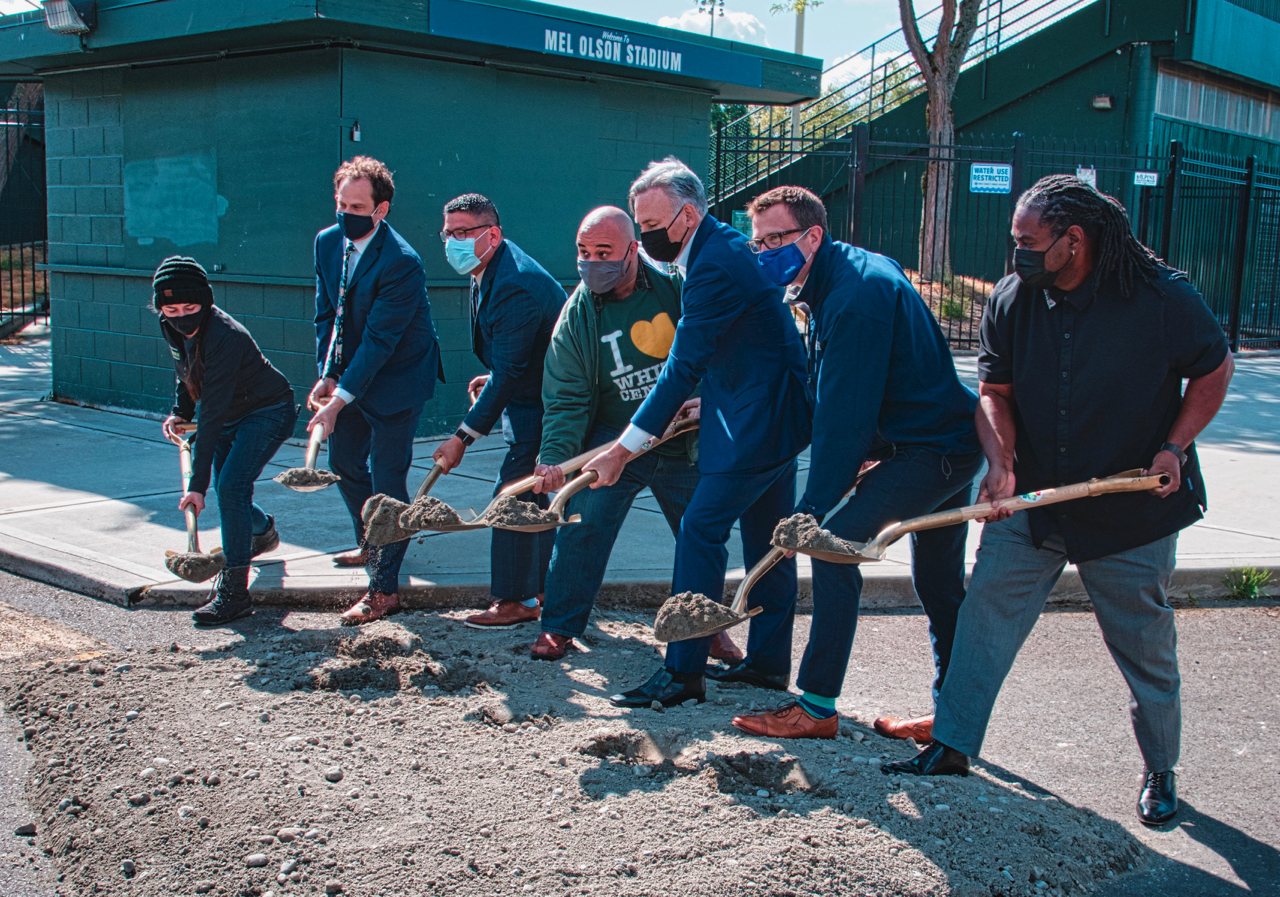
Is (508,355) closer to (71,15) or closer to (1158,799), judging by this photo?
(1158,799)

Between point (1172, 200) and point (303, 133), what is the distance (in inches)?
494

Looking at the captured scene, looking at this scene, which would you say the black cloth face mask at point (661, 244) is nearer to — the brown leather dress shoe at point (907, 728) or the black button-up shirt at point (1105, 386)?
the black button-up shirt at point (1105, 386)

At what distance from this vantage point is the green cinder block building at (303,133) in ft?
29.5

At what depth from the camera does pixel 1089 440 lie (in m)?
3.48

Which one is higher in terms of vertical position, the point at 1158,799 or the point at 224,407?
the point at 224,407

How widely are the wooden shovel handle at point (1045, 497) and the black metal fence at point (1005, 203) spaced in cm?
979

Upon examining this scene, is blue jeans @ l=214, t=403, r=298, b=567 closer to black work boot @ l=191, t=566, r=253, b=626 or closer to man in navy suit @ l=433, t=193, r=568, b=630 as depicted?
black work boot @ l=191, t=566, r=253, b=626

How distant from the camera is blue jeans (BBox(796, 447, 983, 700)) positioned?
3.78 metres

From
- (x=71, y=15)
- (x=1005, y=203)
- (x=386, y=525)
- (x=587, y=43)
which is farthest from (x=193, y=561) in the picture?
(x=1005, y=203)

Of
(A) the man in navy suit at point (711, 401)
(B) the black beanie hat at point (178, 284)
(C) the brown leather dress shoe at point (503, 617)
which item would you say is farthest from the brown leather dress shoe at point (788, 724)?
(B) the black beanie hat at point (178, 284)

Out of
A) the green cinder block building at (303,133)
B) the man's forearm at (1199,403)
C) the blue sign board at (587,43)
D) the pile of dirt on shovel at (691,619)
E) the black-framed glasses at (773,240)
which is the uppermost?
the blue sign board at (587,43)

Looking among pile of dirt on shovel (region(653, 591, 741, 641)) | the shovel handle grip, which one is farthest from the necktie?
pile of dirt on shovel (region(653, 591, 741, 641))

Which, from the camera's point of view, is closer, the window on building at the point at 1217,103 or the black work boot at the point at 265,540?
the black work boot at the point at 265,540

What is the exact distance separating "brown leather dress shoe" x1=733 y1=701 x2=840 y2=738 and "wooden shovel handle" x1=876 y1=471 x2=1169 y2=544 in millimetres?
733
